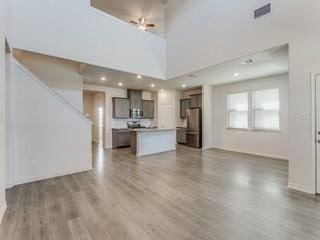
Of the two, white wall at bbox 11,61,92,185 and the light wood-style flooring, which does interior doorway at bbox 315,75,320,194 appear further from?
white wall at bbox 11,61,92,185

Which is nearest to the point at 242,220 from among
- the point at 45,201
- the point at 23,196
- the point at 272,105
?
the point at 45,201

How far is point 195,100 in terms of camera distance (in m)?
8.33

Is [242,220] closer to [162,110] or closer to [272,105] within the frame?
[272,105]

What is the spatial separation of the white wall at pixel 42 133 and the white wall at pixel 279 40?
154 inches

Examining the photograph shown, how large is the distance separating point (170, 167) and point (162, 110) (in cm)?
482

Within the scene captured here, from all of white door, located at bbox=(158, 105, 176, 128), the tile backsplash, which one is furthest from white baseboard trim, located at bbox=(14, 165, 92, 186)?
white door, located at bbox=(158, 105, 176, 128)

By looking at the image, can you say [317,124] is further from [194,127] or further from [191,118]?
[191,118]

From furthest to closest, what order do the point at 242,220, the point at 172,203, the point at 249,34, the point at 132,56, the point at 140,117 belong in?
the point at 140,117 < the point at 132,56 < the point at 249,34 < the point at 172,203 < the point at 242,220

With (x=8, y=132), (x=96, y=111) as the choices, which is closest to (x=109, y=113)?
(x=96, y=111)

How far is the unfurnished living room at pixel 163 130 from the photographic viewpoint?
230 centimetres

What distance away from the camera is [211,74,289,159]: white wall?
5.64m

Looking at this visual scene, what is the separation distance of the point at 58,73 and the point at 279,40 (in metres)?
5.97

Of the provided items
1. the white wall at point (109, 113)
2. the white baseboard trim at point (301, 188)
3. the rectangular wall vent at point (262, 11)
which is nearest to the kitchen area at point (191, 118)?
the white wall at point (109, 113)

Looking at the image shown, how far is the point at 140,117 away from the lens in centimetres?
880
